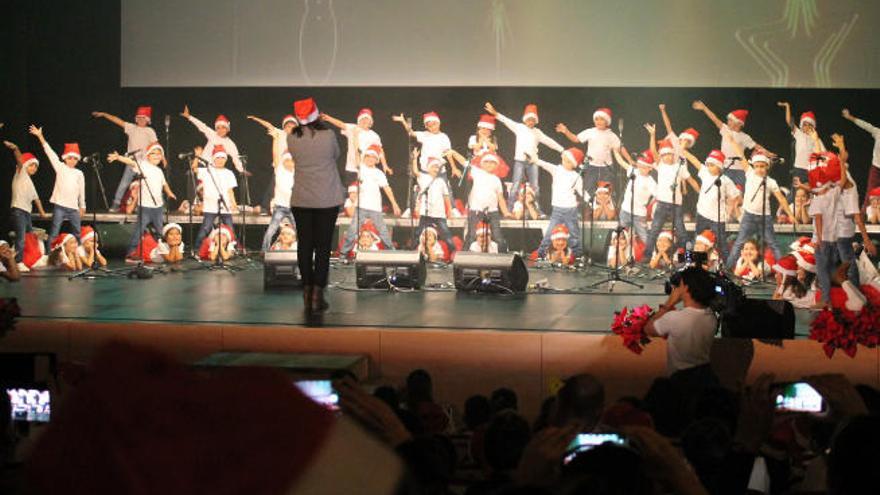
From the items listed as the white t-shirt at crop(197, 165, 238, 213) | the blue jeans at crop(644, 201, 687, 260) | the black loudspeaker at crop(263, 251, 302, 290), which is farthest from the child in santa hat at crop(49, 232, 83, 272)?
the blue jeans at crop(644, 201, 687, 260)

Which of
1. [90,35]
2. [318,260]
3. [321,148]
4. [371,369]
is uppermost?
[90,35]

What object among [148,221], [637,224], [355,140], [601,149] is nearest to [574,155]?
[601,149]

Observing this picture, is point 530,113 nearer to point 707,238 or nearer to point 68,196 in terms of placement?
point 707,238

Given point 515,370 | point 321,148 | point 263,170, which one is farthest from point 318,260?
point 263,170

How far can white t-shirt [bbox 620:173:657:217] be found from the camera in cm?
1341

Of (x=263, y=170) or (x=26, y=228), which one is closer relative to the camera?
(x=26, y=228)

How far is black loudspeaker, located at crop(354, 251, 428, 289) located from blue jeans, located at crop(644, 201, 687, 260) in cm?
408

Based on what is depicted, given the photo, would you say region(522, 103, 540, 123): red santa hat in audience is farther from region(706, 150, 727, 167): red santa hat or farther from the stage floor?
the stage floor

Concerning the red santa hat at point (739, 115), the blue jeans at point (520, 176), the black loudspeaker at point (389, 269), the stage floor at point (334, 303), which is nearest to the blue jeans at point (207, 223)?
the stage floor at point (334, 303)

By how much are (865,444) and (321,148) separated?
6.05 m

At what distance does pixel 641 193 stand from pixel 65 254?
6.69 meters

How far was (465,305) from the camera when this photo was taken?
8477 mm

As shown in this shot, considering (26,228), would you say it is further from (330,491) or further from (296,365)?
(330,491)

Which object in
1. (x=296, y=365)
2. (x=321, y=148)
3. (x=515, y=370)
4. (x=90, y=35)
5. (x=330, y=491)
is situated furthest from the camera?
(x=90, y=35)
